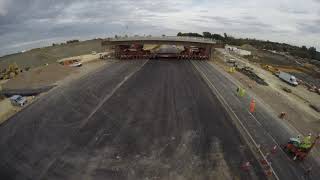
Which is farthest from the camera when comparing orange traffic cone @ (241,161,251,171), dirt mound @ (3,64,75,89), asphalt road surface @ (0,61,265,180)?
dirt mound @ (3,64,75,89)

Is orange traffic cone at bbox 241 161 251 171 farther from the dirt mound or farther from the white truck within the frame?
the white truck

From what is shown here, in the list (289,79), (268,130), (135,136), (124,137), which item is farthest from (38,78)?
(289,79)

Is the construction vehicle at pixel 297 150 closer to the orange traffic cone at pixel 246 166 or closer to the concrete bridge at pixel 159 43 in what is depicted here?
the orange traffic cone at pixel 246 166

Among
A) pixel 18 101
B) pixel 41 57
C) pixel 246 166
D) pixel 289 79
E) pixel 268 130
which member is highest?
pixel 41 57

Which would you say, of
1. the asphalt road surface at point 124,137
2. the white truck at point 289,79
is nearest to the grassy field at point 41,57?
the asphalt road surface at point 124,137

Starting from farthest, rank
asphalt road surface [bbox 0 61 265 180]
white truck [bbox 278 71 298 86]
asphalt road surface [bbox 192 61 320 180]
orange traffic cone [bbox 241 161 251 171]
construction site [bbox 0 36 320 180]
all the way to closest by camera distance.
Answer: white truck [bbox 278 71 298 86] → asphalt road surface [bbox 192 61 320 180] → construction site [bbox 0 36 320 180] → orange traffic cone [bbox 241 161 251 171] → asphalt road surface [bbox 0 61 265 180]

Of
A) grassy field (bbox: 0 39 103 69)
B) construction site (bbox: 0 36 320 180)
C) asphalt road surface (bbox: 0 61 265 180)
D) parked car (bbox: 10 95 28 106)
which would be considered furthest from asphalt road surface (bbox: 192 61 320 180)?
grassy field (bbox: 0 39 103 69)

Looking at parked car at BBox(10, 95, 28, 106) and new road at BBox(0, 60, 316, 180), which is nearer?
new road at BBox(0, 60, 316, 180)

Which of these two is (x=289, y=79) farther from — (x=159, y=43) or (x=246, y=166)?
(x=246, y=166)
